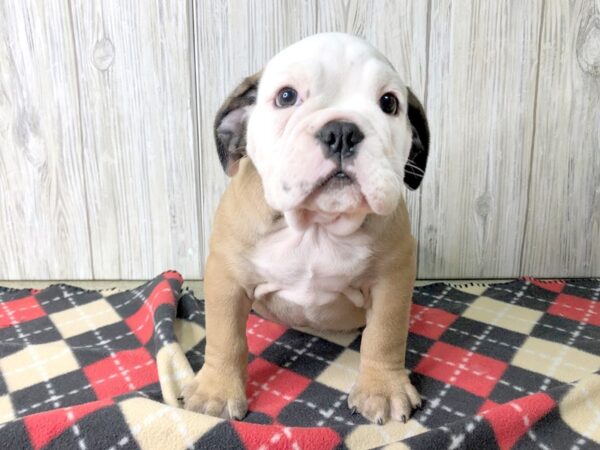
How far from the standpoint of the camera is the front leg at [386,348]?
5.05 ft

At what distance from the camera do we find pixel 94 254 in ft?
8.42

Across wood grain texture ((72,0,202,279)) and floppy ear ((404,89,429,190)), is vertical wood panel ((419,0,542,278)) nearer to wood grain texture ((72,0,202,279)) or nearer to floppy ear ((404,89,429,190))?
floppy ear ((404,89,429,190))

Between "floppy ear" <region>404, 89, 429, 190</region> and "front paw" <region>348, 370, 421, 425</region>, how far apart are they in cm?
55

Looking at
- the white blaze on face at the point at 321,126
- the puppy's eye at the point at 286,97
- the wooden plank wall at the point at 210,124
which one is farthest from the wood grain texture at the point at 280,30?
the puppy's eye at the point at 286,97

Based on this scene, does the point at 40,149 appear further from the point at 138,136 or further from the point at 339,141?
the point at 339,141

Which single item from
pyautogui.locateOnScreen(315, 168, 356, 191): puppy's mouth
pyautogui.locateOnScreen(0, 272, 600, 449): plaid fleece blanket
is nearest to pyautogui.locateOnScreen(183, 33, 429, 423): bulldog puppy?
pyautogui.locateOnScreen(315, 168, 356, 191): puppy's mouth

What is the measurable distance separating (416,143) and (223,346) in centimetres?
78

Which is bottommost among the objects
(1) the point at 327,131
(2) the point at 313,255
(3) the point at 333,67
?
(2) the point at 313,255

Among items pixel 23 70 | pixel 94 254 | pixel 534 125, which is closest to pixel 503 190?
pixel 534 125

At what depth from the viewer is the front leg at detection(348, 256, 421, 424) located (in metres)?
1.54

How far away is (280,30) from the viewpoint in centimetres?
230

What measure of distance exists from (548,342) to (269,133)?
3.94 feet

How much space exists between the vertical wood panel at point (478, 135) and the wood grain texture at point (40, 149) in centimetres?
147

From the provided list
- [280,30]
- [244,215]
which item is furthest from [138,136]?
[244,215]
